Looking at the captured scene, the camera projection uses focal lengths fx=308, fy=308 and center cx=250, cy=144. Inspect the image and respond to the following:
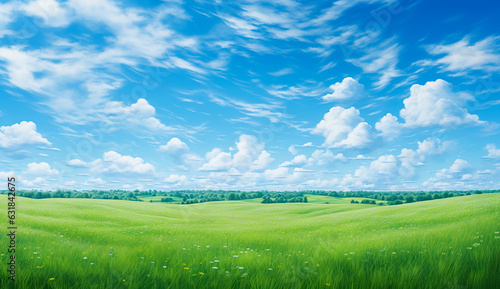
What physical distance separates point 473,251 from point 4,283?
515 inches

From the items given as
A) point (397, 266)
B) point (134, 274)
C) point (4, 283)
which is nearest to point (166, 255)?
point (134, 274)

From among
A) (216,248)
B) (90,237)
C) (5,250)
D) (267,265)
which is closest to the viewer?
(267,265)

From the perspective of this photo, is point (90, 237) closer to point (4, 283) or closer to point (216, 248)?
point (216, 248)

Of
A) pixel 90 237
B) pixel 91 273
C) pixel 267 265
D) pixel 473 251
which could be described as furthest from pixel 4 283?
pixel 473 251

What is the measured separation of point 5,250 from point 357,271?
38.5 feet

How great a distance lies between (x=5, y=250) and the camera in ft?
35.4

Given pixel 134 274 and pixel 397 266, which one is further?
pixel 397 266

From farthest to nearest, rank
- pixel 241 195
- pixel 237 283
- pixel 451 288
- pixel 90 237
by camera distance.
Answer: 1. pixel 241 195
2. pixel 90 237
3. pixel 237 283
4. pixel 451 288

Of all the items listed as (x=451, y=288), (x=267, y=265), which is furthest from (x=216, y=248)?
(x=451, y=288)

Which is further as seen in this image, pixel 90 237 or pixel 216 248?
pixel 90 237

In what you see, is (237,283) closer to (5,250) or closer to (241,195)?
(5,250)

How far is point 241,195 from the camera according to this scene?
137375 millimetres

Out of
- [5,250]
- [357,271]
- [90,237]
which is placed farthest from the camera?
[90,237]

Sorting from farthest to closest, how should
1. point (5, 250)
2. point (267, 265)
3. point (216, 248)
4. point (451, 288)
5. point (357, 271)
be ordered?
1. point (216, 248)
2. point (5, 250)
3. point (267, 265)
4. point (357, 271)
5. point (451, 288)
